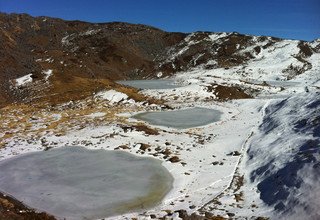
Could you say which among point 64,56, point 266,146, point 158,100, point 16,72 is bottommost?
point 266,146

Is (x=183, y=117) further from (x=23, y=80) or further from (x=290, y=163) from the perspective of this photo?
(x=23, y=80)

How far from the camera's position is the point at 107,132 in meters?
27.0

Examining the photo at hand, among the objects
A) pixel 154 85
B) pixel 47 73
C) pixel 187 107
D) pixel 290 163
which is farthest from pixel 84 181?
pixel 154 85

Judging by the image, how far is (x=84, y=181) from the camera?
17609mm

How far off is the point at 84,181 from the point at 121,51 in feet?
235

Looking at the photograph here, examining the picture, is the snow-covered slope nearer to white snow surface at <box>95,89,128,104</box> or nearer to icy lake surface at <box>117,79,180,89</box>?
white snow surface at <box>95,89,128,104</box>

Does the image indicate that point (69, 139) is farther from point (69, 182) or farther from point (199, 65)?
point (199, 65)

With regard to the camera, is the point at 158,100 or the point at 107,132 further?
the point at 158,100

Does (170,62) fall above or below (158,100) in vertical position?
above

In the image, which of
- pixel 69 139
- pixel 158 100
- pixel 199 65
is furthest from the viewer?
pixel 199 65

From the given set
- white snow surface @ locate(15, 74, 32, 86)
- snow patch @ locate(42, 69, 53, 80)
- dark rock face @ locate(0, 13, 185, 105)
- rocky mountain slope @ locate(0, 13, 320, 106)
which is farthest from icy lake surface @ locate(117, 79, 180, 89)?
white snow surface @ locate(15, 74, 32, 86)

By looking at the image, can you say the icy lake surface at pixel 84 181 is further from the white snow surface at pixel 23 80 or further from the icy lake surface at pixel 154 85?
the icy lake surface at pixel 154 85

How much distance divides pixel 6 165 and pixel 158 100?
23.7m

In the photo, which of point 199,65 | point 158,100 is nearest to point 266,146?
point 158,100
